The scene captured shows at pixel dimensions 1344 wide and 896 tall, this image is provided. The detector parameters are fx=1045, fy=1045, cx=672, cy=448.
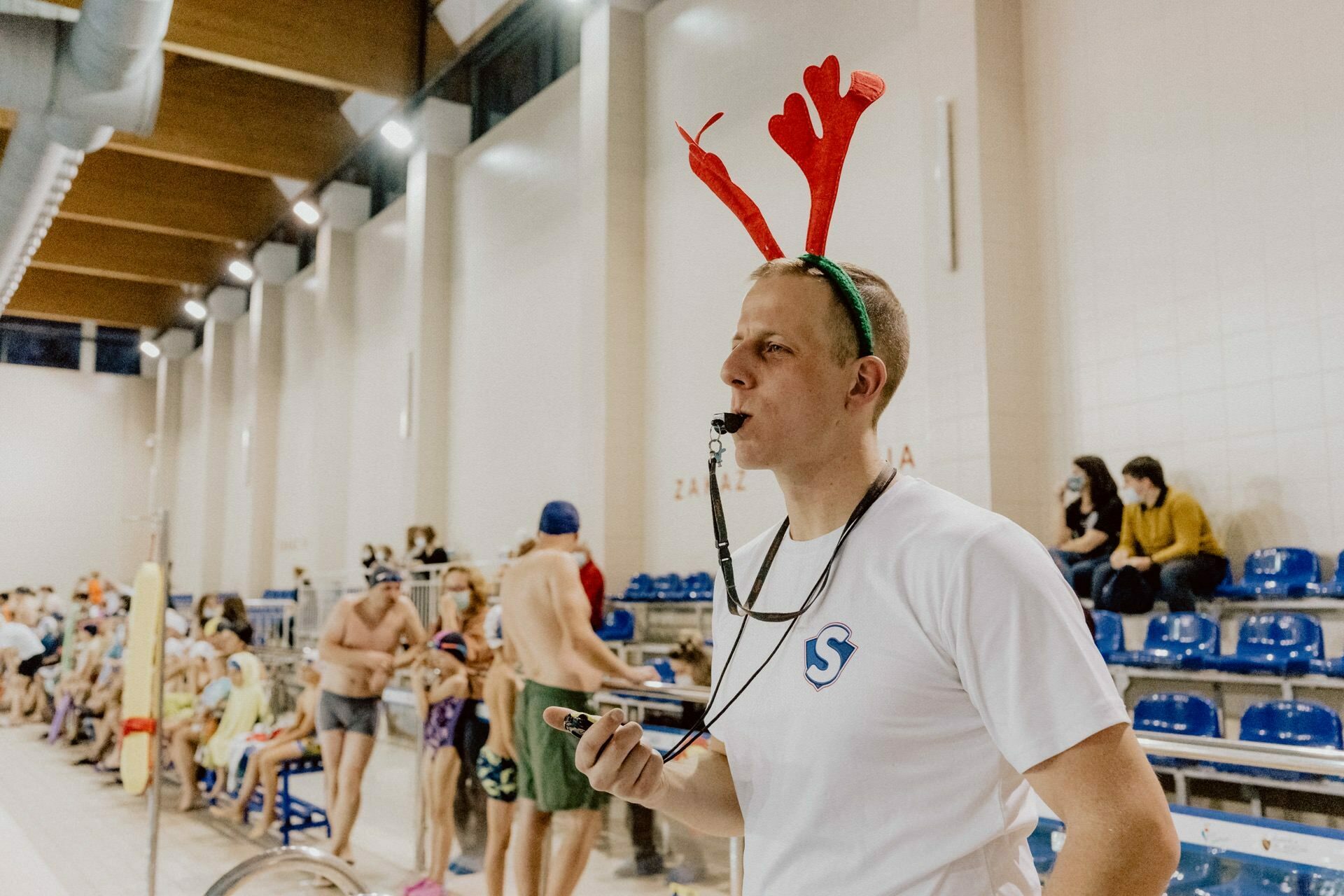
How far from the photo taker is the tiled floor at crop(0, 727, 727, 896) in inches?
203

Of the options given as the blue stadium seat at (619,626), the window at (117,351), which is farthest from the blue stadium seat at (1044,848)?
the window at (117,351)

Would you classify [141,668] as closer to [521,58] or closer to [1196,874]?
[1196,874]

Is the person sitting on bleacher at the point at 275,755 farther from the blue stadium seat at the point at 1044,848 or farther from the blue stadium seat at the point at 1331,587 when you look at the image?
the blue stadium seat at the point at 1331,587

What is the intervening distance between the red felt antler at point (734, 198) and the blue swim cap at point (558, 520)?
2.94 meters

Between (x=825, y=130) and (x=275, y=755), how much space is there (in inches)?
265

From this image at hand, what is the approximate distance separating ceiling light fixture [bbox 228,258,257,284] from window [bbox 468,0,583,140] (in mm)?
7571

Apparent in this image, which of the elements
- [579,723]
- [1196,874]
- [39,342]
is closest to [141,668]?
[579,723]

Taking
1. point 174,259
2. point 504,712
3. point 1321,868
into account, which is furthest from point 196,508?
point 1321,868

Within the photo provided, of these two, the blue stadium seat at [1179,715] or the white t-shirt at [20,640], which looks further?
the white t-shirt at [20,640]

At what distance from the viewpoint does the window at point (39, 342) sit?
77.8ft

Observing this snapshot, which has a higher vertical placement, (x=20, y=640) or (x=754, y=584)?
(x=754, y=584)

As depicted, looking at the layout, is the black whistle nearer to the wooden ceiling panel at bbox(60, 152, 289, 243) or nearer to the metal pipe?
the metal pipe

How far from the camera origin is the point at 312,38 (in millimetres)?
13055

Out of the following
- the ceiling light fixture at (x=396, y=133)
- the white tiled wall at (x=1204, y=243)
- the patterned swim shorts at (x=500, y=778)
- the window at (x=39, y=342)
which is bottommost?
the patterned swim shorts at (x=500, y=778)
